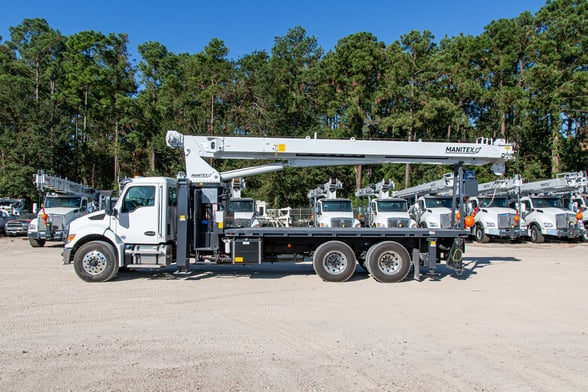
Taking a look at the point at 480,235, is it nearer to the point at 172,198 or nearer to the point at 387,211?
the point at 387,211

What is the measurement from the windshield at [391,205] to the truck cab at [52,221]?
A: 13.9 meters

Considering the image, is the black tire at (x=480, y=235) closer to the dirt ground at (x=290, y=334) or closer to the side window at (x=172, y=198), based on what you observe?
the dirt ground at (x=290, y=334)

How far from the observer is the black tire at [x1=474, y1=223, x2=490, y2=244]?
23031mm

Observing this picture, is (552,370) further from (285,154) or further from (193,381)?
(285,154)

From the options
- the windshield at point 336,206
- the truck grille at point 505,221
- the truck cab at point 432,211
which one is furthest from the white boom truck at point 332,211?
the truck grille at point 505,221

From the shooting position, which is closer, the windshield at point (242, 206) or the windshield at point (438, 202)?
the windshield at point (242, 206)

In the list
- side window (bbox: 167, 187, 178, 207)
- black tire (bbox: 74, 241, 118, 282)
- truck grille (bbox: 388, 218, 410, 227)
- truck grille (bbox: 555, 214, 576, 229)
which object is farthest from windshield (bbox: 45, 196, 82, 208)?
truck grille (bbox: 555, 214, 576, 229)

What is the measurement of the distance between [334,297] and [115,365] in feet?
15.6

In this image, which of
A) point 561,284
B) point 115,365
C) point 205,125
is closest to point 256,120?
point 205,125

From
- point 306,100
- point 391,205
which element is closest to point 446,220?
point 391,205

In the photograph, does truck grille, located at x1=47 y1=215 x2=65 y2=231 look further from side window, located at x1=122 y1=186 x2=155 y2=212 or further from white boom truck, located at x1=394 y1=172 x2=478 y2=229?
white boom truck, located at x1=394 y1=172 x2=478 y2=229

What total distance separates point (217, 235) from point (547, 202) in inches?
783

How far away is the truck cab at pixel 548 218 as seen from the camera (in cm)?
2202

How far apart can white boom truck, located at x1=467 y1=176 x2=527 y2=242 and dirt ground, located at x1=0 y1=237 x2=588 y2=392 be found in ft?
36.9
